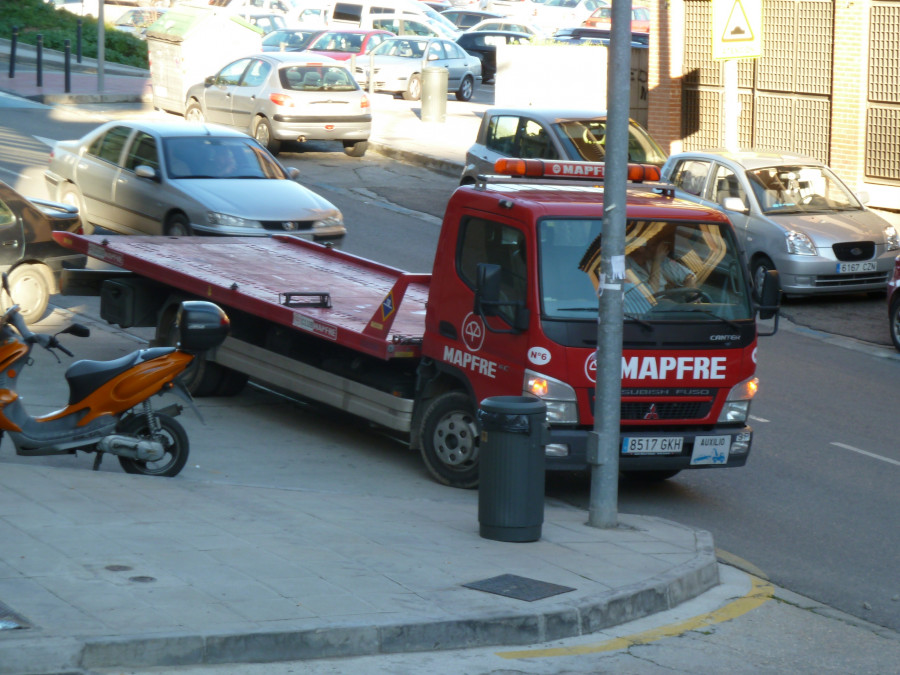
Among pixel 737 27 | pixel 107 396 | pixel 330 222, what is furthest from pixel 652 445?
pixel 737 27

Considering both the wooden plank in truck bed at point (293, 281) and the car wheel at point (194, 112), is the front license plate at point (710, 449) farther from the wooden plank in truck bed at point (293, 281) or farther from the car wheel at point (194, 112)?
the car wheel at point (194, 112)

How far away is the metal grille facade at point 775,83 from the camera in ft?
71.5

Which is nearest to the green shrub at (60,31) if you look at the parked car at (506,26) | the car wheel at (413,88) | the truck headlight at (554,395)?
the car wheel at (413,88)

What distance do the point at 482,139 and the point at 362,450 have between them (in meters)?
10.3

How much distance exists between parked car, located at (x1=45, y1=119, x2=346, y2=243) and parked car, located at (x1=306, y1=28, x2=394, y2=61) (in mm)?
18285

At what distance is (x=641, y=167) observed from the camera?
34.0 feet

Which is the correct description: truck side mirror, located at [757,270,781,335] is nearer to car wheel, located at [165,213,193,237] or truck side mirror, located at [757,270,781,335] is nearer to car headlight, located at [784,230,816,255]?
car headlight, located at [784,230,816,255]

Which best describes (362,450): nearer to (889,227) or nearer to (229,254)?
(229,254)

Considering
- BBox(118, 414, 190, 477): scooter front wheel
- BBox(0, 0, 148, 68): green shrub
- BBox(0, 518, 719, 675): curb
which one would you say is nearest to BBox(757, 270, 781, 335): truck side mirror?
BBox(0, 518, 719, 675): curb

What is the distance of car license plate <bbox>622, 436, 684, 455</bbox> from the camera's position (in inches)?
354

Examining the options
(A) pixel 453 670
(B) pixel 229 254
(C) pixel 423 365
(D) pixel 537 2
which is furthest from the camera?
(D) pixel 537 2

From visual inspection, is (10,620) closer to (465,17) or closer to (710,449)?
(710,449)

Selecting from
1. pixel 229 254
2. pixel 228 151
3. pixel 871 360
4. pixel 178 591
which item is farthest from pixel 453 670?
pixel 228 151

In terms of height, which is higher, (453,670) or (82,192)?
(82,192)
